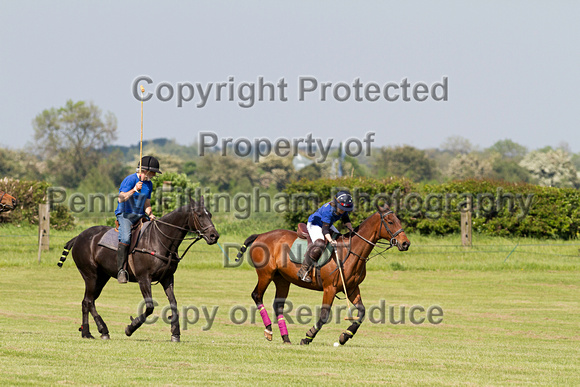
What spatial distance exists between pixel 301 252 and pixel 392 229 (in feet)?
5.38

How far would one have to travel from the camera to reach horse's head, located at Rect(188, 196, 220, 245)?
39.1 ft

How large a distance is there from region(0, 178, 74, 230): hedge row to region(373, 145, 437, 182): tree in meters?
64.6

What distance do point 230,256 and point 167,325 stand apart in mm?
13017

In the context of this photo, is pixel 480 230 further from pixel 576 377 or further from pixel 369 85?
pixel 576 377

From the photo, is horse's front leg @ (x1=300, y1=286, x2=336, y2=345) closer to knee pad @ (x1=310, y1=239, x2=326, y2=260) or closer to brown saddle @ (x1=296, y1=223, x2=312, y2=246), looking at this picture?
knee pad @ (x1=310, y1=239, x2=326, y2=260)

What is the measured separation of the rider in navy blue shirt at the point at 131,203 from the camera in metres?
12.4

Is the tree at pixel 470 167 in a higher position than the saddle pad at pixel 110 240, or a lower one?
higher

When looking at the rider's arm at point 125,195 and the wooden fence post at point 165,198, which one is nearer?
the rider's arm at point 125,195

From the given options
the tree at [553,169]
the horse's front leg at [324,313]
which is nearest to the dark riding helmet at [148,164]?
the horse's front leg at [324,313]

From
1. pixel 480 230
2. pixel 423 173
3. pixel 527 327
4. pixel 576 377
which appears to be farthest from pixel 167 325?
pixel 423 173

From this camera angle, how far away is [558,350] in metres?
13.3

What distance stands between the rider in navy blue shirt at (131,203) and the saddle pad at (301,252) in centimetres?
253

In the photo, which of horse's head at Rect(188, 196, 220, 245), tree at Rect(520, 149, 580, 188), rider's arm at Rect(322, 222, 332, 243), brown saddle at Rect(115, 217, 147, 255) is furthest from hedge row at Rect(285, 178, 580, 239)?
tree at Rect(520, 149, 580, 188)

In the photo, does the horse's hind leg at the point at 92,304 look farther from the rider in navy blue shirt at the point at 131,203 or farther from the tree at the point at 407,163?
the tree at the point at 407,163
